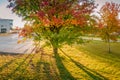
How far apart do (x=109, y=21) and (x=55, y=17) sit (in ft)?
37.2

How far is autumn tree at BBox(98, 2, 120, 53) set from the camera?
23.7 metres

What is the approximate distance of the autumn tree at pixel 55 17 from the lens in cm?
1444

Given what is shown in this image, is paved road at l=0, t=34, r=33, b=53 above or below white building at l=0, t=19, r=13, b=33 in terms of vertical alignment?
below

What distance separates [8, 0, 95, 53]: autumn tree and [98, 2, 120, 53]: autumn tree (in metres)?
7.87

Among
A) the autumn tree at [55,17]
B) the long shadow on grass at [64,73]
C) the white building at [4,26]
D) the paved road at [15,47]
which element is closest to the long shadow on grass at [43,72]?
the long shadow on grass at [64,73]

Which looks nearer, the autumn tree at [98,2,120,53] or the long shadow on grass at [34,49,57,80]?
the long shadow on grass at [34,49,57,80]

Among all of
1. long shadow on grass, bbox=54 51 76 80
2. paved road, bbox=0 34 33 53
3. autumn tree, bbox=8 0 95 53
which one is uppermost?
autumn tree, bbox=8 0 95 53

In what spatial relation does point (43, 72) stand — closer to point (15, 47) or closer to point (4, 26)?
point (15, 47)

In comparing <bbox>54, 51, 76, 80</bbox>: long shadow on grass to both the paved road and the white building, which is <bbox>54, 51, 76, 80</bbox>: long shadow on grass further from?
the white building

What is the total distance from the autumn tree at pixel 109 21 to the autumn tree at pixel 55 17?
7870 millimetres

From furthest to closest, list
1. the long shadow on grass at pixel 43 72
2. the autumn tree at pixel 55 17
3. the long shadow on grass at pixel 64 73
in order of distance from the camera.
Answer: the autumn tree at pixel 55 17
the long shadow on grass at pixel 64 73
the long shadow on grass at pixel 43 72

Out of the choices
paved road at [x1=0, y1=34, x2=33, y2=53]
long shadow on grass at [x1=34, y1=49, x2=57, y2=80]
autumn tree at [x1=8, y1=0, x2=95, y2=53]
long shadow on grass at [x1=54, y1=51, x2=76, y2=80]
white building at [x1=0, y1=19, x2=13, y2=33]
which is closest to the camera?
long shadow on grass at [x1=34, y1=49, x2=57, y2=80]

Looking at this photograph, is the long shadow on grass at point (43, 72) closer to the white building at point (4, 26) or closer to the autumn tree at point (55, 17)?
the autumn tree at point (55, 17)

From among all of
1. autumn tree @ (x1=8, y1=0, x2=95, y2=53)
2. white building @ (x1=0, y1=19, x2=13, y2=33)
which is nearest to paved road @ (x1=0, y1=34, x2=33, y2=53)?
autumn tree @ (x1=8, y1=0, x2=95, y2=53)
